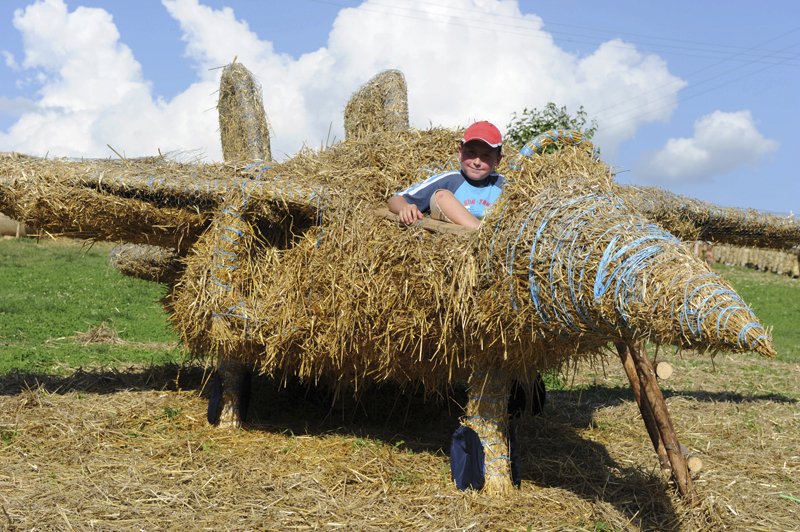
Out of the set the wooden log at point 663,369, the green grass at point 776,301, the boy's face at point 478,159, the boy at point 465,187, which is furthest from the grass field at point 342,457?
the green grass at point 776,301

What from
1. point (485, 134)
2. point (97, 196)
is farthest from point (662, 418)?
point (97, 196)

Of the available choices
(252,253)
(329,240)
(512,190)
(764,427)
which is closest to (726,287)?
(512,190)

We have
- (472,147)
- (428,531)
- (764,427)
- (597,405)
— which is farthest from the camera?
(597,405)

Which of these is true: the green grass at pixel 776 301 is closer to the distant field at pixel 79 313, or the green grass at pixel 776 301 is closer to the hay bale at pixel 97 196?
the distant field at pixel 79 313

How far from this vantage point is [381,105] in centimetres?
871

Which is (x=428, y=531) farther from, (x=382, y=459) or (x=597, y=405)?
(x=597, y=405)

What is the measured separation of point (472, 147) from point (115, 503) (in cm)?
329

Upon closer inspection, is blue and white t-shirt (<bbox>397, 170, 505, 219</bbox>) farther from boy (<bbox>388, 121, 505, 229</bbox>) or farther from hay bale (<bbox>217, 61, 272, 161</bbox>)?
hay bale (<bbox>217, 61, 272, 161</bbox>)

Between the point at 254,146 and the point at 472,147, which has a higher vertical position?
the point at 254,146

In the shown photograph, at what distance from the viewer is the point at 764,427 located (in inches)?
320

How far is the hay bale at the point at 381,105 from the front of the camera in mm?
8633

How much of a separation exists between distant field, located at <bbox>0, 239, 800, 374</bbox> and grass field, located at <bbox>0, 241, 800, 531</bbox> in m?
0.15

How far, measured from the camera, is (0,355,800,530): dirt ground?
518cm

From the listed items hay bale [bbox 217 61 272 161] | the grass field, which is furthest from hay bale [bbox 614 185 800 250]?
hay bale [bbox 217 61 272 161]
